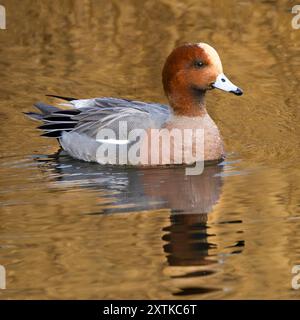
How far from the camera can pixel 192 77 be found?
948 cm

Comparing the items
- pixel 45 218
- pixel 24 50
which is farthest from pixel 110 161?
pixel 24 50

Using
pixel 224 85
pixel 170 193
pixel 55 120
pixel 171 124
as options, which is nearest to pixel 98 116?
pixel 55 120

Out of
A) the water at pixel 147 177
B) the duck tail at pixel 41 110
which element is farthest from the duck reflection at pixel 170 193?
the duck tail at pixel 41 110

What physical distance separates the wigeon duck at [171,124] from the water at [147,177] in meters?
0.13

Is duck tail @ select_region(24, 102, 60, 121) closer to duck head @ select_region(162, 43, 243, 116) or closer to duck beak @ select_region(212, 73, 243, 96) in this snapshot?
duck head @ select_region(162, 43, 243, 116)

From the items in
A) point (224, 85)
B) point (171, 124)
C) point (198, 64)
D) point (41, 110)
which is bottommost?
point (171, 124)

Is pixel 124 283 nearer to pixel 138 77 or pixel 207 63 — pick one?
pixel 207 63

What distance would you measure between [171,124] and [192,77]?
41 cm

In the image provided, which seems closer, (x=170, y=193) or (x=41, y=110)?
(x=170, y=193)

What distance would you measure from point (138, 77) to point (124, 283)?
219 inches

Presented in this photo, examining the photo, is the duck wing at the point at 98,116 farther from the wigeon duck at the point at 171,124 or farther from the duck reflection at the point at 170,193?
the duck reflection at the point at 170,193

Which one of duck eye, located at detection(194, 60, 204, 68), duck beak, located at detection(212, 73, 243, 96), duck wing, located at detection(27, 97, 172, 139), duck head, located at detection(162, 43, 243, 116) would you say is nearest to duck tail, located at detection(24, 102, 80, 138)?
duck wing, located at detection(27, 97, 172, 139)

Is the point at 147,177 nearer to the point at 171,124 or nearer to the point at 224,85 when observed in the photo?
the point at 171,124

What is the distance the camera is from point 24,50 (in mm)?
12945
